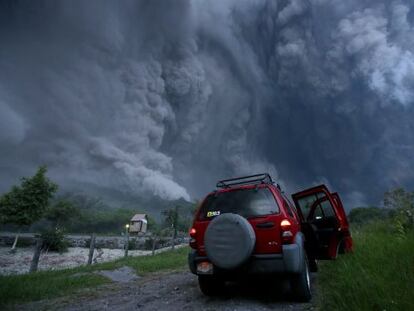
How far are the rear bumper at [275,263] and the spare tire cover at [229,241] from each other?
218 millimetres

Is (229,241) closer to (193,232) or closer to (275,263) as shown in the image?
(275,263)

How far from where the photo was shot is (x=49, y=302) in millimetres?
6098

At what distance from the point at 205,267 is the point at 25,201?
1501 inches

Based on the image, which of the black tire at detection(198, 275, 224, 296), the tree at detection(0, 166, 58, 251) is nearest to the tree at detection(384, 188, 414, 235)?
the black tire at detection(198, 275, 224, 296)

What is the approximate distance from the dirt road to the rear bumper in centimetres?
63

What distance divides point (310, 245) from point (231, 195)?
279 centimetres

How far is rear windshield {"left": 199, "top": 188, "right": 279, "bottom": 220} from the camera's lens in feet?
16.2

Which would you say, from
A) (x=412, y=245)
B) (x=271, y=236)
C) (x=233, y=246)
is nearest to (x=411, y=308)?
(x=271, y=236)

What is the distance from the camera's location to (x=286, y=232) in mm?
4617

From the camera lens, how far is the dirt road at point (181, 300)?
4.88m

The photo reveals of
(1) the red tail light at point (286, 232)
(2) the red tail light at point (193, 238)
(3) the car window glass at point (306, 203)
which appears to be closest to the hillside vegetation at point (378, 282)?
(1) the red tail light at point (286, 232)

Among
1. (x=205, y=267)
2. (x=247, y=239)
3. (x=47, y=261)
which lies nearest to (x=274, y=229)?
(x=247, y=239)

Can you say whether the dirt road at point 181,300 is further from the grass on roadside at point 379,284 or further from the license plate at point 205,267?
the grass on roadside at point 379,284

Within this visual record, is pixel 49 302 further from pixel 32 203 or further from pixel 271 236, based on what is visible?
pixel 32 203
